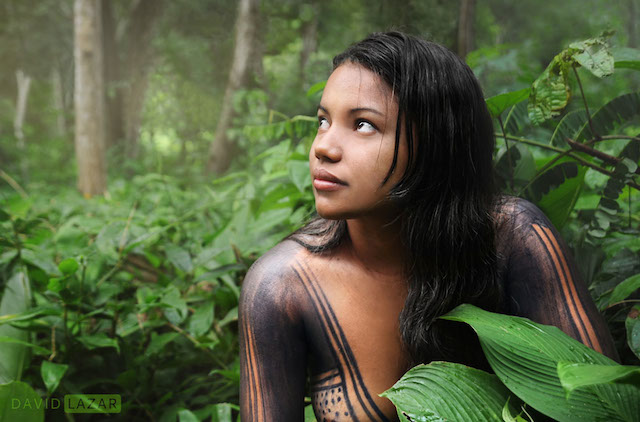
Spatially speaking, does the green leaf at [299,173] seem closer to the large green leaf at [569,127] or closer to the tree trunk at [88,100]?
the large green leaf at [569,127]

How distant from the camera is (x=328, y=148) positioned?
0.92m

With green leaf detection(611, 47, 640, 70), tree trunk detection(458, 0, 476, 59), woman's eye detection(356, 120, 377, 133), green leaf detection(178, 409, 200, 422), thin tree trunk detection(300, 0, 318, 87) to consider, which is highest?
thin tree trunk detection(300, 0, 318, 87)

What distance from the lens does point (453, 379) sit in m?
0.79

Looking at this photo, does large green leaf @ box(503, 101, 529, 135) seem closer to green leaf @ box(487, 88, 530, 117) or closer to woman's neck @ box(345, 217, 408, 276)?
green leaf @ box(487, 88, 530, 117)

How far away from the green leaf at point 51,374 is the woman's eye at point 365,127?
865 millimetres

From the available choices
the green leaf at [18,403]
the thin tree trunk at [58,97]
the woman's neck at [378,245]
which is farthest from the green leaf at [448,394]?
the thin tree trunk at [58,97]

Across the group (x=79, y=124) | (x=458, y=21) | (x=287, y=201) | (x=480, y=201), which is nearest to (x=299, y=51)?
(x=79, y=124)

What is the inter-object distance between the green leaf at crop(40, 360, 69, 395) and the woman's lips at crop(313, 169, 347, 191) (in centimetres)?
75

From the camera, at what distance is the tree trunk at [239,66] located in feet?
22.0

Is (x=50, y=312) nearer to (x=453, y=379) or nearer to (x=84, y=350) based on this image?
(x=84, y=350)

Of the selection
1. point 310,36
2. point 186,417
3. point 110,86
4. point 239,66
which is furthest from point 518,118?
point 110,86

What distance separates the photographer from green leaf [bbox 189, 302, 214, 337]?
1.35 metres

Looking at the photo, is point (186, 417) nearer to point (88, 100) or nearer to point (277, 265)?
point (277, 265)

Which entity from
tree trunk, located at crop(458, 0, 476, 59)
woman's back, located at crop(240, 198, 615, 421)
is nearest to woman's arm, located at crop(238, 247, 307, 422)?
woman's back, located at crop(240, 198, 615, 421)
